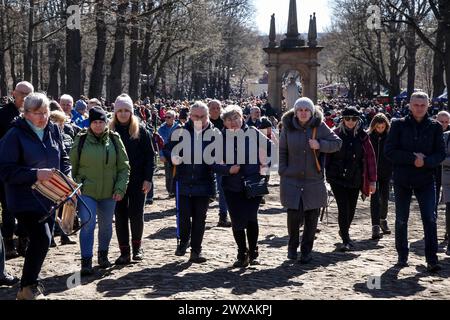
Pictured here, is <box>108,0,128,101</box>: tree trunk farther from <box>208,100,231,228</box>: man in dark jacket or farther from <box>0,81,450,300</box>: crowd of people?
<box>0,81,450,300</box>: crowd of people

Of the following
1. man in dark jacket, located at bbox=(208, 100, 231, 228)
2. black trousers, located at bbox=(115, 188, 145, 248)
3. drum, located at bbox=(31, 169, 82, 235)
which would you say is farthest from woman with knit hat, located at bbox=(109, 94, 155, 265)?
man in dark jacket, located at bbox=(208, 100, 231, 228)

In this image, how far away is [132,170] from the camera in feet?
28.6

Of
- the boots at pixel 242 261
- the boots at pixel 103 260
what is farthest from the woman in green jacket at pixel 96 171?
the boots at pixel 242 261

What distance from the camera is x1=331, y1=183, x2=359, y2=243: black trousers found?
975cm

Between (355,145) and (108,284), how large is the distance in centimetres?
394

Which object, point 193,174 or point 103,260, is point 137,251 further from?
point 193,174

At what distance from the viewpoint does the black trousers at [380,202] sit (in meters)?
10.9

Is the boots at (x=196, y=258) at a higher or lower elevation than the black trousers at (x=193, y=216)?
lower

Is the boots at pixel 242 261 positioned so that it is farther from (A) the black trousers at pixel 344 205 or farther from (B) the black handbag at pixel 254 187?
(A) the black trousers at pixel 344 205

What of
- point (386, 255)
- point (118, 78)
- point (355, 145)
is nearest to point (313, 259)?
point (386, 255)

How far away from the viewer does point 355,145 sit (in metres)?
9.81

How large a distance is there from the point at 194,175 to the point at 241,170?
0.58 meters

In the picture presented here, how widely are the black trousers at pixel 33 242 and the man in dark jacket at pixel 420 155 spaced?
3.95 meters

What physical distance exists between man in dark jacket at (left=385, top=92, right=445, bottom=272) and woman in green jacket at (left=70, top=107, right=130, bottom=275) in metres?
3.05
